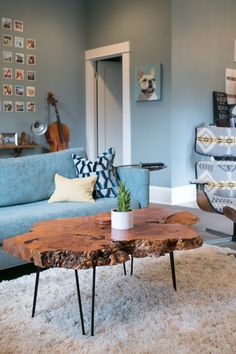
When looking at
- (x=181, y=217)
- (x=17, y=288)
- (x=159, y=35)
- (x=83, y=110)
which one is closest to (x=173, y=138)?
(x=159, y=35)

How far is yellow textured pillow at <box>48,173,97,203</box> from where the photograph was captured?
347cm

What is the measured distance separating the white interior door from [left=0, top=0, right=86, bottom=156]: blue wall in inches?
11.9

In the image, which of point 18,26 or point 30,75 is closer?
point 18,26

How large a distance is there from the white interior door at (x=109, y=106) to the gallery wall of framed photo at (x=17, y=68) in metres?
1.20

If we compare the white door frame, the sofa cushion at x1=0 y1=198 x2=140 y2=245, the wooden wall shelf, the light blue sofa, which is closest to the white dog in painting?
the white door frame

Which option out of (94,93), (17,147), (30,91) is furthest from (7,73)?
(94,93)

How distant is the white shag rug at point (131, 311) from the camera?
194cm

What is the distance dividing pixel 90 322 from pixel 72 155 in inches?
77.1

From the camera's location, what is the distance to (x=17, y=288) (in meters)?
2.62

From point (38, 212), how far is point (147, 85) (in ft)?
10.8

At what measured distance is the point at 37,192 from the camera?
3.54 meters

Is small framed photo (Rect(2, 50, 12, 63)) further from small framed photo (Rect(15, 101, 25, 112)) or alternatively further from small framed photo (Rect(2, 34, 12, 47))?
small framed photo (Rect(15, 101, 25, 112))

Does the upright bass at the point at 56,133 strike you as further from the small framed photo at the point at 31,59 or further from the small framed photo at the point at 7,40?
the small framed photo at the point at 7,40

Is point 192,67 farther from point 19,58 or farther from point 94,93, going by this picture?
point 19,58
